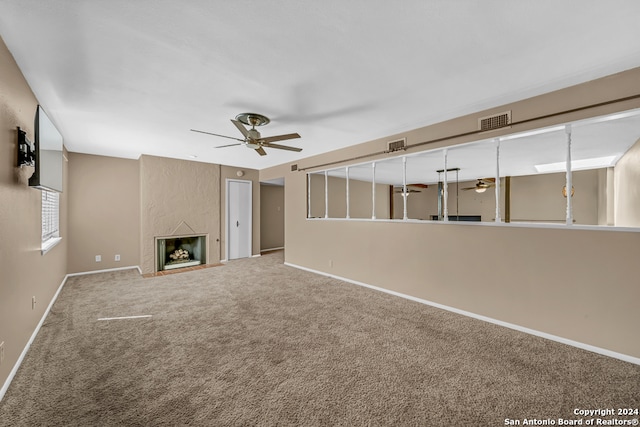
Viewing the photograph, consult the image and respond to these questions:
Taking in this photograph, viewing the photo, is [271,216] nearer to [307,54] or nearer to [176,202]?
[176,202]

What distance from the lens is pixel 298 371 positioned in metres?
2.10

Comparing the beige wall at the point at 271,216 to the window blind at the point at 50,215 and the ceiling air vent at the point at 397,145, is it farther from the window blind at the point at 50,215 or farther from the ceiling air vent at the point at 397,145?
the ceiling air vent at the point at 397,145

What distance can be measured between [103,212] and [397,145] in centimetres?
630

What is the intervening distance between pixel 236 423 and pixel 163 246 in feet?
17.4

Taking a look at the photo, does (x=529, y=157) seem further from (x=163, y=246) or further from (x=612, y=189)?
(x=163, y=246)

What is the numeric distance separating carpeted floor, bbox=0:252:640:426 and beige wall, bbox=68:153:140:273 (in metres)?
2.36

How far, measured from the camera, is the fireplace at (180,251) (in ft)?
19.0

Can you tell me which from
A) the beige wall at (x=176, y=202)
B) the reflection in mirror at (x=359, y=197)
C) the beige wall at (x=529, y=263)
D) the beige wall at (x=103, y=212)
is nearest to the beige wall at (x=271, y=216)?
the beige wall at (x=176, y=202)

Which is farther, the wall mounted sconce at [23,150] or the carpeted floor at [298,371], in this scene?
the wall mounted sconce at [23,150]

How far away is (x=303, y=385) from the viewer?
1.93m

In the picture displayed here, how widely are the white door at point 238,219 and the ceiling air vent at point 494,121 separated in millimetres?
5864

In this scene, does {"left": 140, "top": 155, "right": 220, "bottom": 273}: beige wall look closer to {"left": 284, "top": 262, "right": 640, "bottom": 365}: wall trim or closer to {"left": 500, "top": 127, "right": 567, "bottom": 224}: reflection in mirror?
{"left": 284, "top": 262, "right": 640, "bottom": 365}: wall trim

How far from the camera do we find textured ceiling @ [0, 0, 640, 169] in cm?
160

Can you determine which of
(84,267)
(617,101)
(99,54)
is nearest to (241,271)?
(84,267)
